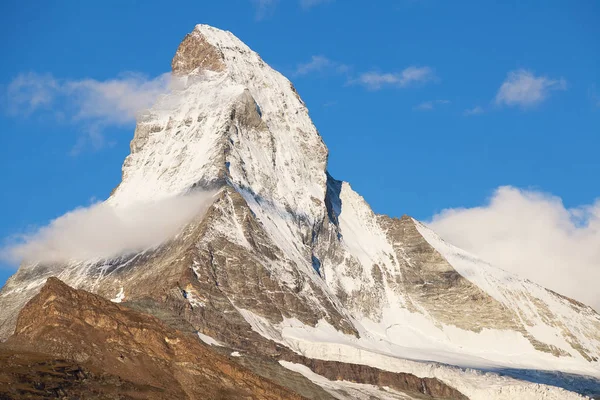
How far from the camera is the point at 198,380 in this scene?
17588cm

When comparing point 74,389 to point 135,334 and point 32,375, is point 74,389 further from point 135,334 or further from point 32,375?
point 135,334

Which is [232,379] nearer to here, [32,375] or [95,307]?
[95,307]

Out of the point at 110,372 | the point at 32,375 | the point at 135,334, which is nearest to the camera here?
the point at 32,375

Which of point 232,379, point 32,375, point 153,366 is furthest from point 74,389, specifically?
point 232,379

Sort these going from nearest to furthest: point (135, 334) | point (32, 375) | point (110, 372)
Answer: point (32, 375), point (110, 372), point (135, 334)

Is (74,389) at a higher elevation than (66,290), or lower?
lower

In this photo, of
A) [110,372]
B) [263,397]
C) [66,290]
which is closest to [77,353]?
[110,372]

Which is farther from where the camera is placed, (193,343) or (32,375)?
(193,343)

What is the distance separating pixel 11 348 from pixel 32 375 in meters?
10.9

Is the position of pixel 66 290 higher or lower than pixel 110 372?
higher

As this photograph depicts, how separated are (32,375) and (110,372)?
43.9ft

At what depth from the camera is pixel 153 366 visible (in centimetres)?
17362

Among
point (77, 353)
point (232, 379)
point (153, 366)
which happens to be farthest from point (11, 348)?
point (232, 379)

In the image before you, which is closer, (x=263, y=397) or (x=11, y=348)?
(x=11, y=348)
